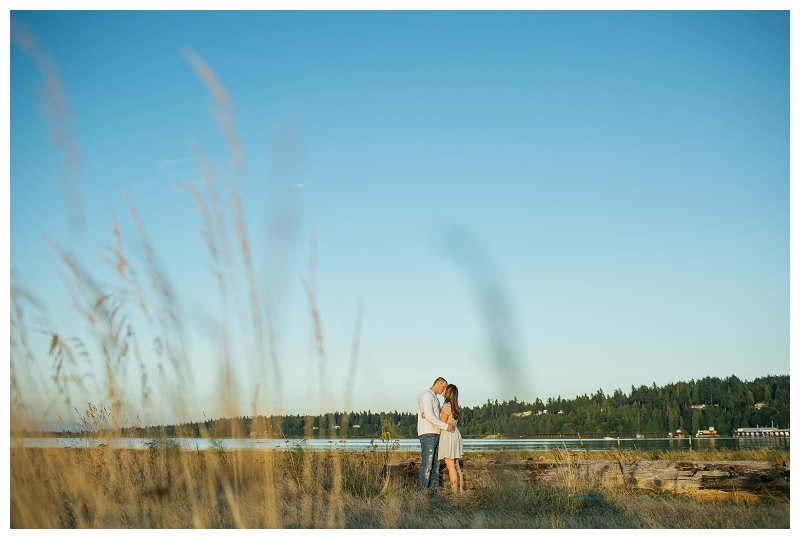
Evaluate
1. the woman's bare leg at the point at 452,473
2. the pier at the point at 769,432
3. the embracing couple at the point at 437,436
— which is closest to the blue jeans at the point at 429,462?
the embracing couple at the point at 437,436

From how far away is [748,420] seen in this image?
9.40 m

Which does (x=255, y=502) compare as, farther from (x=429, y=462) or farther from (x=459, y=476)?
(x=459, y=476)

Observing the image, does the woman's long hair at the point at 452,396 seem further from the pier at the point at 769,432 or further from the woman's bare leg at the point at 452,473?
the pier at the point at 769,432

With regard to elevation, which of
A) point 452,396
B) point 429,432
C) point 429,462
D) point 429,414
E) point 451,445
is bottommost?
point 429,462

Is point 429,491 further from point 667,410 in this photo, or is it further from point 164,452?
point 667,410

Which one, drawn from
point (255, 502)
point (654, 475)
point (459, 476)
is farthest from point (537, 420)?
point (654, 475)

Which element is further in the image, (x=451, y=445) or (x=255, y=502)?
(x=451, y=445)

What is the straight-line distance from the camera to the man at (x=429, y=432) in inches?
222

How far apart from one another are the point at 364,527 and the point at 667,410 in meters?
2.16

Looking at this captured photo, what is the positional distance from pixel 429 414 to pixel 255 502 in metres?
2.49

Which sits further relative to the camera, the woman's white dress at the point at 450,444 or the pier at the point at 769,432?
the pier at the point at 769,432

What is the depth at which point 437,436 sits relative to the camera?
575 centimetres

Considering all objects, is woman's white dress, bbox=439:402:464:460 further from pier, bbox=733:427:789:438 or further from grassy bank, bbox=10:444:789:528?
pier, bbox=733:427:789:438
